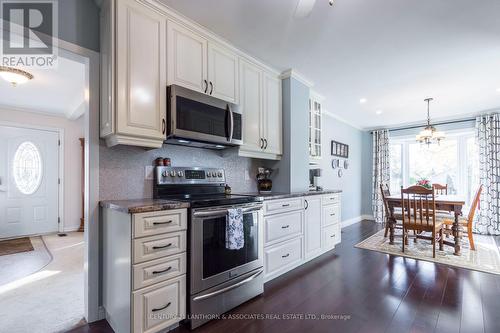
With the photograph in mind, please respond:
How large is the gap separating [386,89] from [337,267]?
2.85 metres

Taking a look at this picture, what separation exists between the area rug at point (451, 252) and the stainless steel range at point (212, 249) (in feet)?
8.16

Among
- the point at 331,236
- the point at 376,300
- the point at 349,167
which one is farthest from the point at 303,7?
the point at 349,167

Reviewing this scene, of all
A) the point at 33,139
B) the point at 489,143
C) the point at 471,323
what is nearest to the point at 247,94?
the point at 471,323

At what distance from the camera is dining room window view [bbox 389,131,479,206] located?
5.45m

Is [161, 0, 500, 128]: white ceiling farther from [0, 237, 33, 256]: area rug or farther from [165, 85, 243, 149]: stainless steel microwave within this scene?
[0, 237, 33, 256]: area rug

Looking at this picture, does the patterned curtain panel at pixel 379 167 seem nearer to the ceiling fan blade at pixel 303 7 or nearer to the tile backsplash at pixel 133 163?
the tile backsplash at pixel 133 163

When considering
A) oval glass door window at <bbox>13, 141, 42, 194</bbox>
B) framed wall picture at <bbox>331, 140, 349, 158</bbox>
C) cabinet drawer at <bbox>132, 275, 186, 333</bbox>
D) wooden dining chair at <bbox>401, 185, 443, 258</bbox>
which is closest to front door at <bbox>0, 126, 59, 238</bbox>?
oval glass door window at <bbox>13, 141, 42, 194</bbox>

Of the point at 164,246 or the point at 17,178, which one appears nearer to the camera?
the point at 164,246

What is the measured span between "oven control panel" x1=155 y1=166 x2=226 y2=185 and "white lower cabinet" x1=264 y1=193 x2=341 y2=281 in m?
0.65

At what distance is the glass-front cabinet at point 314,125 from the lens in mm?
3893

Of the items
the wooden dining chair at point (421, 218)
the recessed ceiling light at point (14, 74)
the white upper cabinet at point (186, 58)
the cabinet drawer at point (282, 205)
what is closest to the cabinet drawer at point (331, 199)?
the cabinet drawer at point (282, 205)

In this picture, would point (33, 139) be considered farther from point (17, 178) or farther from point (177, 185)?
point (177, 185)

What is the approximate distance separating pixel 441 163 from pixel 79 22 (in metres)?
7.20

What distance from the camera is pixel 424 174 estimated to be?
6074mm
